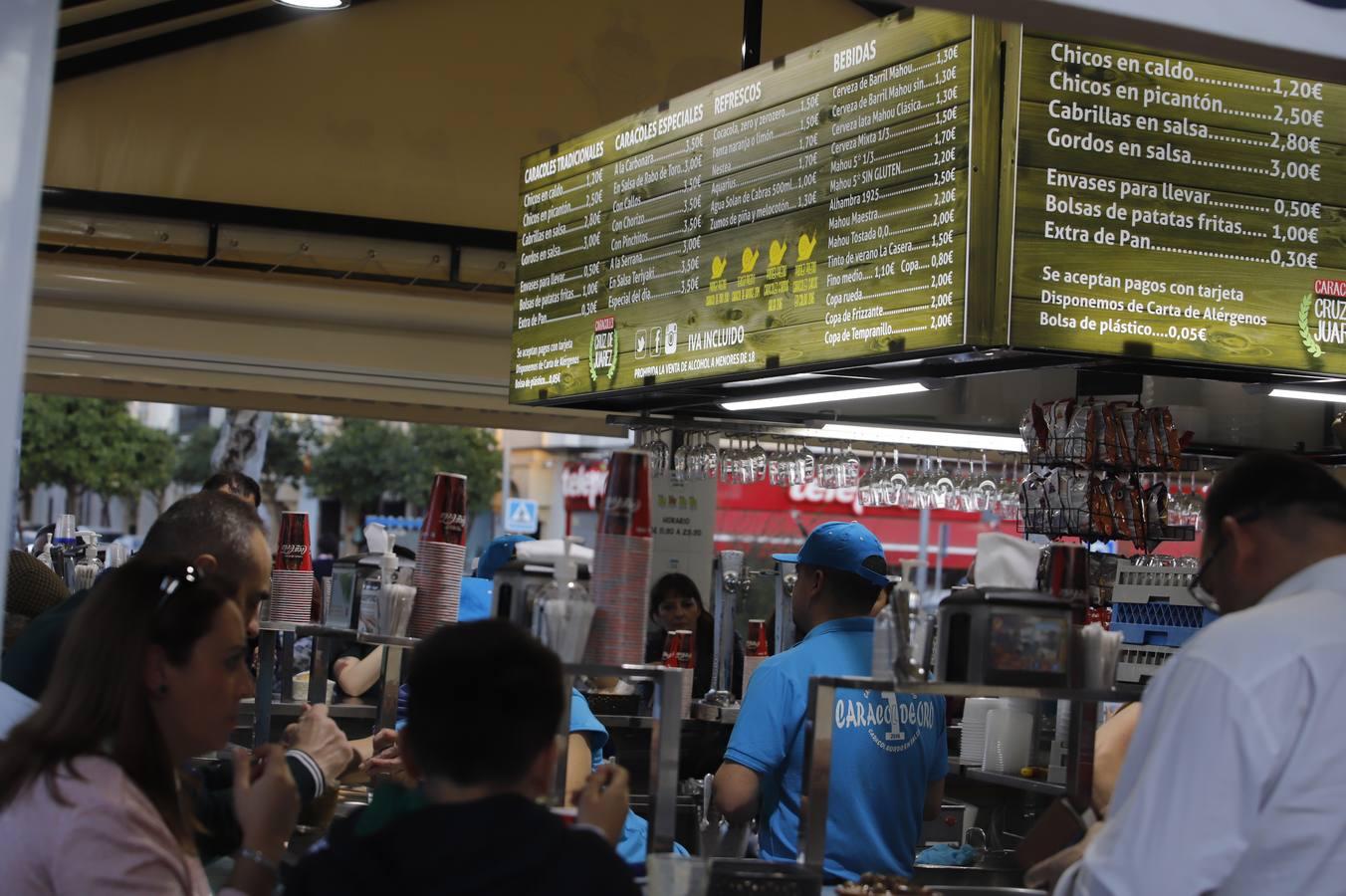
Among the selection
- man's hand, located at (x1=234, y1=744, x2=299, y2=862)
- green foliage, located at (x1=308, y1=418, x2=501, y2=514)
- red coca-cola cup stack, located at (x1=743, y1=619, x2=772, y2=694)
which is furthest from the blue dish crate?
green foliage, located at (x1=308, y1=418, x2=501, y2=514)

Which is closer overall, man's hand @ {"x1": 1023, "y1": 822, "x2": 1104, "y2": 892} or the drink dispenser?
man's hand @ {"x1": 1023, "y1": 822, "x2": 1104, "y2": 892}

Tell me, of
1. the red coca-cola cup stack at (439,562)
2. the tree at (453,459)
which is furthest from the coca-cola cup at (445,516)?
the tree at (453,459)

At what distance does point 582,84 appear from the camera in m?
8.05

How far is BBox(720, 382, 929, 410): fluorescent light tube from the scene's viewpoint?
4402 mm

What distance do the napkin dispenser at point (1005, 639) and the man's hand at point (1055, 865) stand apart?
0.29 meters

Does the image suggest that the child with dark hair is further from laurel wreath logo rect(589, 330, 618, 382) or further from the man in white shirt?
laurel wreath logo rect(589, 330, 618, 382)

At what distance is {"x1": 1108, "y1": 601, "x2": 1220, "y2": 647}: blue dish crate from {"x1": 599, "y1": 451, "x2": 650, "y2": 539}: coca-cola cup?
197cm

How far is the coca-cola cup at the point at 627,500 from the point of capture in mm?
2662

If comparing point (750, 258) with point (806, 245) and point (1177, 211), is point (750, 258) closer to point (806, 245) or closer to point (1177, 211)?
point (806, 245)

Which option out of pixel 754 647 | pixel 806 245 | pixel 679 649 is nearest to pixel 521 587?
pixel 806 245

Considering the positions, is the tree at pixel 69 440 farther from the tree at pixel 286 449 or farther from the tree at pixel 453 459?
the tree at pixel 453 459

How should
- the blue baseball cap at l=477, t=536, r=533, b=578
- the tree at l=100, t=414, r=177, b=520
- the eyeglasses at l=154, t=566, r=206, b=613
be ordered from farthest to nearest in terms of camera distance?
the tree at l=100, t=414, r=177, b=520, the blue baseball cap at l=477, t=536, r=533, b=578, the eyeglasses at l=154, t=566, r=206, b=613

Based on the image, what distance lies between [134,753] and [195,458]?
113ft

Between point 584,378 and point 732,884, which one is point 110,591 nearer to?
point 732,884
